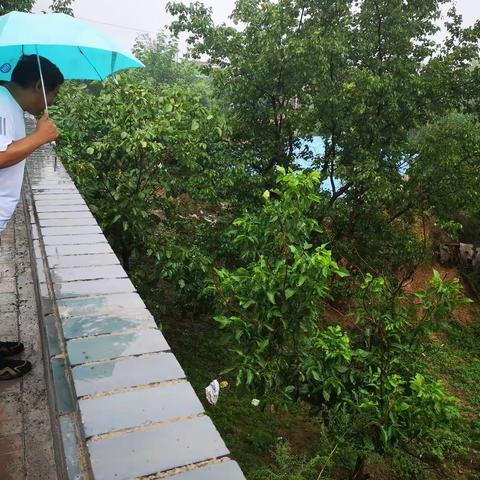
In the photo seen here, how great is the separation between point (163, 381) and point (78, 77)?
7.88 ft

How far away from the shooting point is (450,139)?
8352 mm

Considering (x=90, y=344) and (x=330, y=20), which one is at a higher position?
(x=330, y=20)

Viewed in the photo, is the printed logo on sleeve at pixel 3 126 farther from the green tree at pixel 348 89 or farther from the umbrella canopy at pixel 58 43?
the green tree at pixel 348 89

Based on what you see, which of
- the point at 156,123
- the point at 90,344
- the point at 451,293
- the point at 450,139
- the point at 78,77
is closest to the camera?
the point at 90,344

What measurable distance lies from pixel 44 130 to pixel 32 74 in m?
0.31

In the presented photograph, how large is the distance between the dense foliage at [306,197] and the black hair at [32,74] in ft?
6.32

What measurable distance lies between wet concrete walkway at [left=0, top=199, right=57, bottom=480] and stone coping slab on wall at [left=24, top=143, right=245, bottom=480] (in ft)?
2.04

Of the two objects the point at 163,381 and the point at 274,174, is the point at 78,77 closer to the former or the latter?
the point at 163,381

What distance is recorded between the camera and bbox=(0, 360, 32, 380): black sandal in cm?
228

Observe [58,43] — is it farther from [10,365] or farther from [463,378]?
[463,378]

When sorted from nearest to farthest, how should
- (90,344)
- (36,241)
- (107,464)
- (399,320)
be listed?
(107,464) → (90,344) → (36,241) → (399,320)

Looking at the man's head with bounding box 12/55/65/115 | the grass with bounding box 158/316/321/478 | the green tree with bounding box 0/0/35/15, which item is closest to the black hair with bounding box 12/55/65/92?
the man's head with bounding box 12/55/65/115

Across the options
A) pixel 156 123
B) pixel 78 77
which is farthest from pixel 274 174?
pixel 78 77

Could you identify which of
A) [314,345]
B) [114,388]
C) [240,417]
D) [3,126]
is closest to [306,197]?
[314,345]
